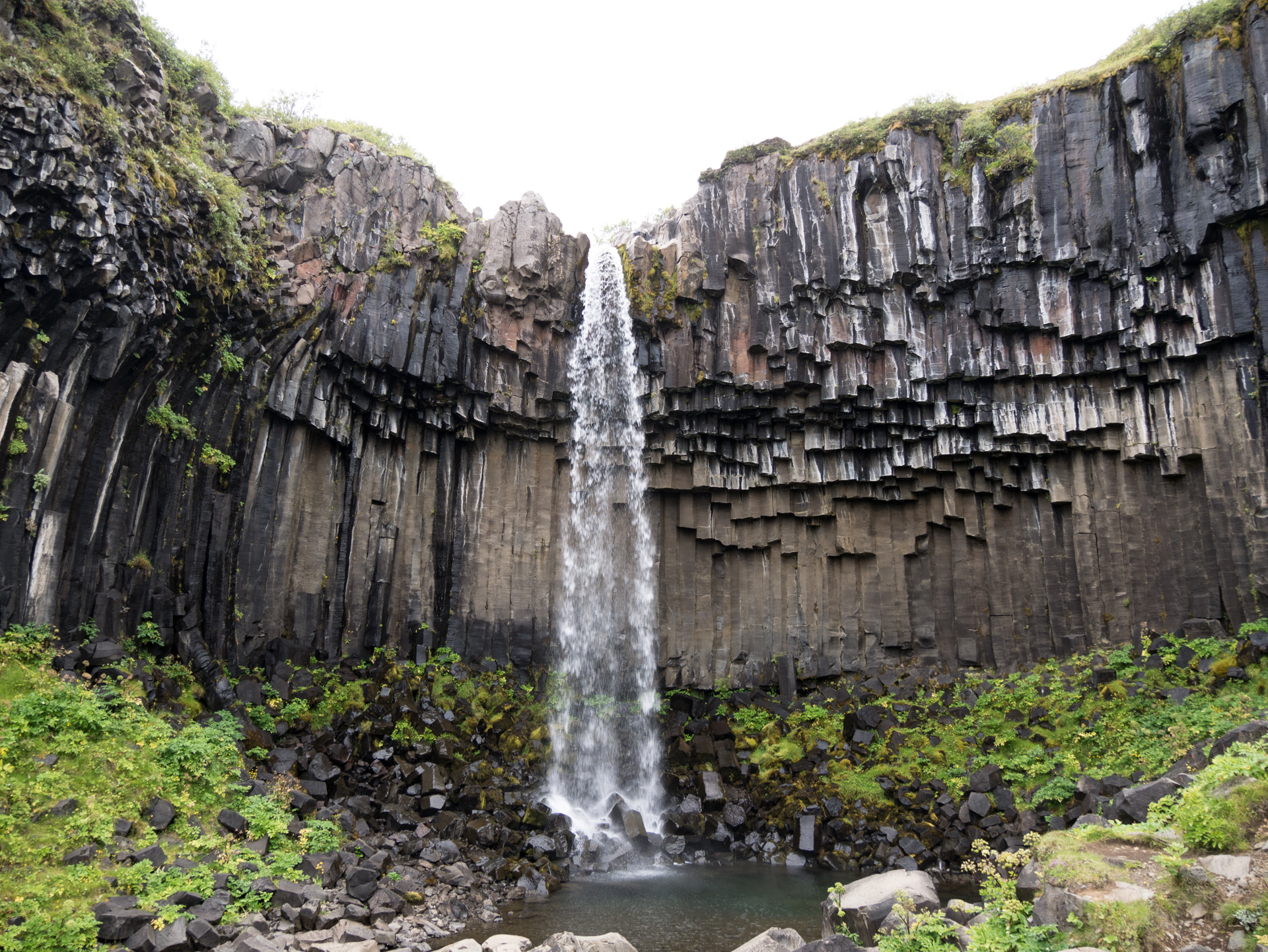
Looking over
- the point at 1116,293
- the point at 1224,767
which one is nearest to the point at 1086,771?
the point at 1224,767

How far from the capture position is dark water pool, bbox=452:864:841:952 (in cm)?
988

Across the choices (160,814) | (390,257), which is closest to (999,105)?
(390,257)

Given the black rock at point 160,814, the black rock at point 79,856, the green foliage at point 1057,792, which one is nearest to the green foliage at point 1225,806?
the green foliage at point 1057,792

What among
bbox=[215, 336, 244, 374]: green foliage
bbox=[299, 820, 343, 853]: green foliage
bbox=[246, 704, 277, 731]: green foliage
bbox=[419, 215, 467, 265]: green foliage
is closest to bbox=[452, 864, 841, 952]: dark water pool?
bbox=[299, 820, 343, 853]: green foliage

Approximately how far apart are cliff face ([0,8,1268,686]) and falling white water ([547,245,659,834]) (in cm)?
55

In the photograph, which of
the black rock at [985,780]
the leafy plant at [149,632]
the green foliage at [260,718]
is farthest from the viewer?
the black rock at [985,780]

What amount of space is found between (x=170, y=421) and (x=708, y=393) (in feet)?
38.0

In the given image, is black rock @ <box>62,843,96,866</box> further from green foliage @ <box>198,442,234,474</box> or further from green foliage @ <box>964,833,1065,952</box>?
green foliage @ <box>964,833,1065,952</box>

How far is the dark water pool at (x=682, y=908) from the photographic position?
9.88 metres

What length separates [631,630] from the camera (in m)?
19.9

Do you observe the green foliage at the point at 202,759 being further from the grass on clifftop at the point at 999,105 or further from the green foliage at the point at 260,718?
the grass on clifftop at the point at 999,105

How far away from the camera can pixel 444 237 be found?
60.1 feet

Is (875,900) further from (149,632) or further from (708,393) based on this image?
(708,393)

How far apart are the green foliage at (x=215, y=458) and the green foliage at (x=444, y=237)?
6.75m
